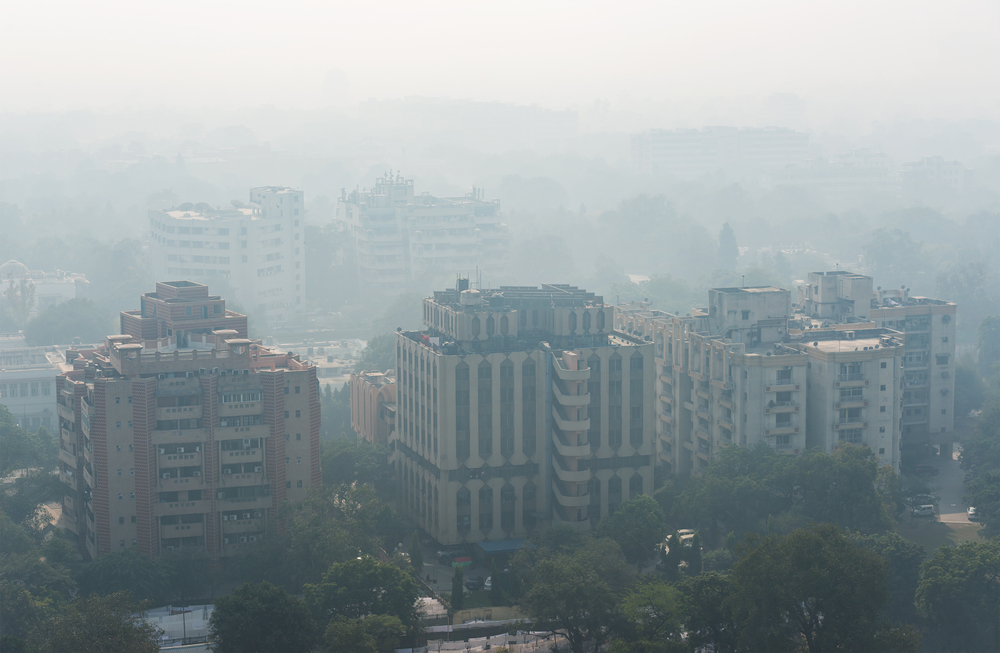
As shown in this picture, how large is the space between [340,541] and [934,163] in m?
156

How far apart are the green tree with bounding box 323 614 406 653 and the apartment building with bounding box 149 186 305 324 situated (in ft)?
206

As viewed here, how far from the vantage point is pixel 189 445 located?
40.9 metres

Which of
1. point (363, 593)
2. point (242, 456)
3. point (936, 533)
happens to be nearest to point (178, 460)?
point (242, 456)

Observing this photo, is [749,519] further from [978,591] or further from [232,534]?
[232,534]

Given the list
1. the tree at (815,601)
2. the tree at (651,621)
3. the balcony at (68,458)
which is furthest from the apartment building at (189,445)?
the tree at (815,601)

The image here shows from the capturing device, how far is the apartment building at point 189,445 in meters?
40.2

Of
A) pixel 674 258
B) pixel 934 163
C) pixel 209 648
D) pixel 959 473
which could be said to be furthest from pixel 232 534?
pixel 934 163

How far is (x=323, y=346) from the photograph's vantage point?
293ft

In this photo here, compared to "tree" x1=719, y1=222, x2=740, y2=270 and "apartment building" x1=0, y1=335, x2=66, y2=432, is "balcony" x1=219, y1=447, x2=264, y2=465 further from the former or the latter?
"tree" x1=719, y1=222, x2=740, y2=270

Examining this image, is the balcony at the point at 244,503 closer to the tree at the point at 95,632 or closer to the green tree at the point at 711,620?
the tree at the point at 95,632

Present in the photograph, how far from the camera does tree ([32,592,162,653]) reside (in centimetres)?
3072

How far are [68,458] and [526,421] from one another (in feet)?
54.2

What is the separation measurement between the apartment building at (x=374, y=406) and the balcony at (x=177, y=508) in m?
12.8

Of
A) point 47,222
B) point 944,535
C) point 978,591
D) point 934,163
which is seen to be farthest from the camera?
point 934,163
